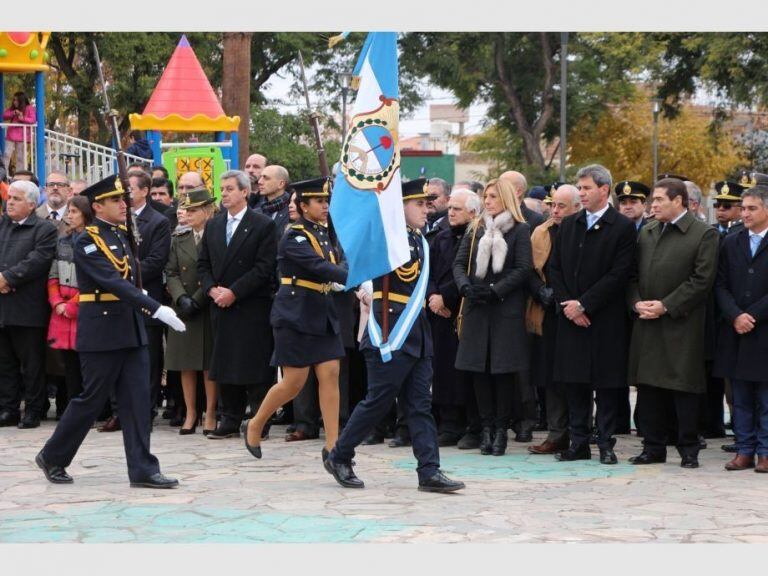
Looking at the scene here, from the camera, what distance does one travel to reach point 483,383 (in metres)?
10.5

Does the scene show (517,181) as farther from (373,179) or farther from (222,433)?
(222,433)

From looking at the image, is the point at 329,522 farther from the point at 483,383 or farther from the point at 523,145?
the point at 523,145

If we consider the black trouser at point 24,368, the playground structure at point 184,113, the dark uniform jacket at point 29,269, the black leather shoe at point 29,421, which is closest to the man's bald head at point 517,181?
the dark uniform jacket at point 29,269

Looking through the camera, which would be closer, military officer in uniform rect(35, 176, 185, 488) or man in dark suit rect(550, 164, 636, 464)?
military officer in uniform rect(35, 176, 185, 488)

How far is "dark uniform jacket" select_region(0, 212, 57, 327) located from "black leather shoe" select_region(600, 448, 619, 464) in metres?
5.14

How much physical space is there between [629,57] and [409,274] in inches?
1350

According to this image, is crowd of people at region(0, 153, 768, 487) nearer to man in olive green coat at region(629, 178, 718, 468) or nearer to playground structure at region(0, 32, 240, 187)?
man in olive green coat at region(629, 178, 718, 468)

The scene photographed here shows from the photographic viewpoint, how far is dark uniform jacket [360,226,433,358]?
8.65 meters

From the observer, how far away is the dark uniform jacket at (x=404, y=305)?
865 cm

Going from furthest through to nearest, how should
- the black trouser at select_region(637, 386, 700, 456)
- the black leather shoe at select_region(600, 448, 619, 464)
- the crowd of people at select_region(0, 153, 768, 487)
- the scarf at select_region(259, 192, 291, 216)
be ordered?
1. the scarf at select_region(259, 192, 291, 216)
2. the black leather shoe at select_region(600, 448, 619, 464)
3. the black trouser at select_region(637, 386, 700, 456)
4. the crowd of people at select_region(0, 153, 768, 487)

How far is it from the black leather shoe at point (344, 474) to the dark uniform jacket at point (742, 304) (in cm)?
287

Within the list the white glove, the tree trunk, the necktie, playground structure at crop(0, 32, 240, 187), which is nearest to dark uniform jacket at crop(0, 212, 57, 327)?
the necktie

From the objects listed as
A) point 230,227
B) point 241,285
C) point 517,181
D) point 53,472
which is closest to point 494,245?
point 517,181

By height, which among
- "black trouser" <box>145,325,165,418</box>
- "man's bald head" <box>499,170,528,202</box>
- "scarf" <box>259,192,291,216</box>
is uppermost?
"man's bald head" <box>499,170,528,202</box>
